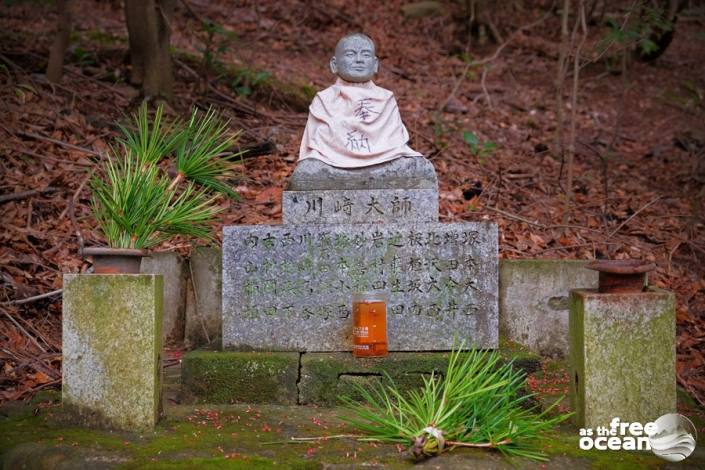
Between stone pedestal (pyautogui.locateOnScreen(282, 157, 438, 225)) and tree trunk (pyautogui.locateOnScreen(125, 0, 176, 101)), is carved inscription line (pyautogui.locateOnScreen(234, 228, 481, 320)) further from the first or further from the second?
tree trunk (pyautogui.locateOnScreen(125, 0, 176, 101))

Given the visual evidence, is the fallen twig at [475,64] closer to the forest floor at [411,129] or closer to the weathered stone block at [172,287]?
the forest floor at [411,129]

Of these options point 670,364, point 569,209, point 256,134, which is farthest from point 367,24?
point 670,364

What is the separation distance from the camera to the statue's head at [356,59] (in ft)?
15.9

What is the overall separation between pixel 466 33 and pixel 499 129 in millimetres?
3625

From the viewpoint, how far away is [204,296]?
544cm

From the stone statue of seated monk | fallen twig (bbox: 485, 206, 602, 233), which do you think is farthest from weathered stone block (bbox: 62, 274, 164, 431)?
fallen twig (bbox: 485, 206, 602, 233)

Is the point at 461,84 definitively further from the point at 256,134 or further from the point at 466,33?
the point at 256,134

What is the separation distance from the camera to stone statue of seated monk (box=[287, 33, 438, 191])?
4.68 m

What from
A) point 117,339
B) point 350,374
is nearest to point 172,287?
point 350,374

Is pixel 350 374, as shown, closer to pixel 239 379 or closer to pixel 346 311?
pixel 346 311

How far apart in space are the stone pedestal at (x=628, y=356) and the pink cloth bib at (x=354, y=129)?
5.56ft

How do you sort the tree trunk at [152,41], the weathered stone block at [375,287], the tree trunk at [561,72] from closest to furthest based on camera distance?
the weathered stone block at [375,287], the tree trunk at [561,72], the tree trunk at [152,41]

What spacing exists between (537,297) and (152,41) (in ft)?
15.2

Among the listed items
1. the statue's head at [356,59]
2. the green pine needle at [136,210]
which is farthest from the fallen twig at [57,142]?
the green pine needle at [136,210]
